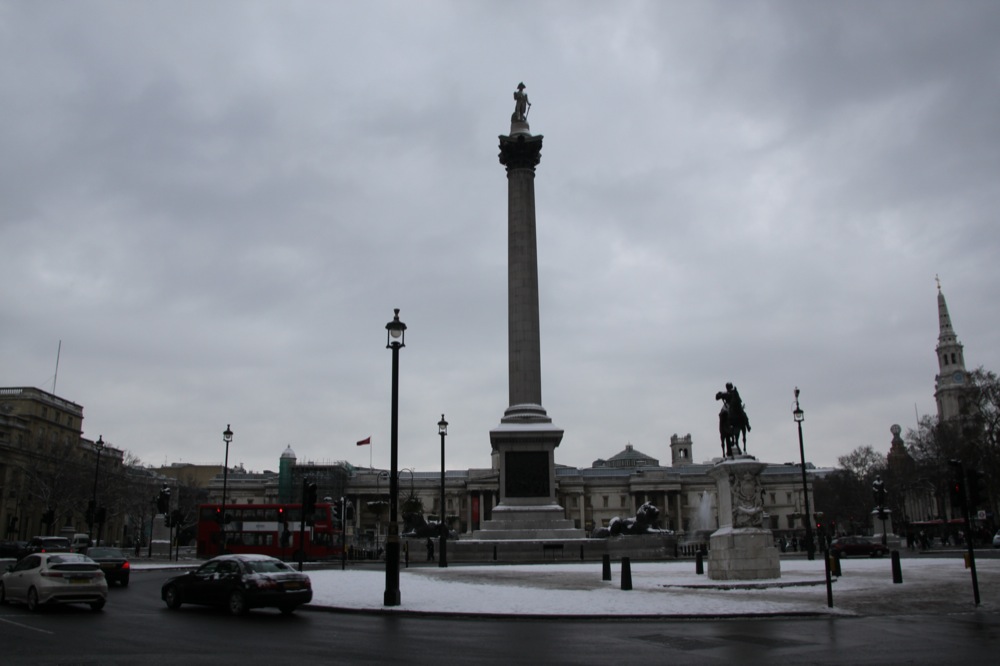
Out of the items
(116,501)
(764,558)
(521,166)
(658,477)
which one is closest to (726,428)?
(764,558)

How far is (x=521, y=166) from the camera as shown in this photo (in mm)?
55625

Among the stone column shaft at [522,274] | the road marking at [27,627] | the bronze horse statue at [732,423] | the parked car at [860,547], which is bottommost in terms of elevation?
the road marking at [27,627]

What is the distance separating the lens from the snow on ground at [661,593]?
19891 mm

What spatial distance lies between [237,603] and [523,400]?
3157 centimetres

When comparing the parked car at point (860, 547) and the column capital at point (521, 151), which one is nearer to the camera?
the parked car at point (860, 547)

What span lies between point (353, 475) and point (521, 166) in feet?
343

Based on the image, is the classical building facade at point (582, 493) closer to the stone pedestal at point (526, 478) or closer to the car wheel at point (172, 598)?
the stone pedestal at point (526, 478)

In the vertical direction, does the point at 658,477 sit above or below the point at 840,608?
above

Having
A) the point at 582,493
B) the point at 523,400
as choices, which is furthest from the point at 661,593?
the point at 582,493

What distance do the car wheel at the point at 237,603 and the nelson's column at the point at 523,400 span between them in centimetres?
2632

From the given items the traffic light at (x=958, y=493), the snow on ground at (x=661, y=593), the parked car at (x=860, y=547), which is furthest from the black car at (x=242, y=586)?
the parked car at (x=860, y=547)

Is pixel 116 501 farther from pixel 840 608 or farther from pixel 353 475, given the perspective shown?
pixel 840 608

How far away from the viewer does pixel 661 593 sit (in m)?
23.5

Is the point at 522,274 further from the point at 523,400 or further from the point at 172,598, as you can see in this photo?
the point at 172,598
